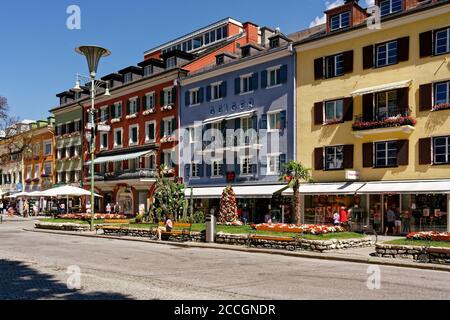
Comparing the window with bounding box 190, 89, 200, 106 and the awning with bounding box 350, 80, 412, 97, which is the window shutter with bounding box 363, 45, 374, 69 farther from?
the window with bounding box 190, 89, 200, 106

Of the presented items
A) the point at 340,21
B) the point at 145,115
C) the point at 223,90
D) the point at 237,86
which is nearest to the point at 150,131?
the point at 145,115

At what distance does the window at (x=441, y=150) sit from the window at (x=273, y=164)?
1133cm

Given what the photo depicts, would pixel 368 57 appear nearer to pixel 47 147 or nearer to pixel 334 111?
pixel 334 111

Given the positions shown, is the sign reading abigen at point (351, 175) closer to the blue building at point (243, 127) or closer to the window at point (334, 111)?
the window at point (334, 111)

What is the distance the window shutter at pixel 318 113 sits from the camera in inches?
1296

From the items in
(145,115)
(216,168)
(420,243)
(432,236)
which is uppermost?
(145,115)

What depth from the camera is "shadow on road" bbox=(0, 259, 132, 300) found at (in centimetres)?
994

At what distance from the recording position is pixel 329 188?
31.0 m

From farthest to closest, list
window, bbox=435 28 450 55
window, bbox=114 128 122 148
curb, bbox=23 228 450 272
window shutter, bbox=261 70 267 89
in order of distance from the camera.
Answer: window, bbox=114 128 122 148 < window shutter, bbox=261 70 267 89 < window, bbox=435 28 450 55 < curb, bbox=23 228 450 272

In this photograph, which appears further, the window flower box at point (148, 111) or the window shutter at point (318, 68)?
the window flower box at point (148, 111)

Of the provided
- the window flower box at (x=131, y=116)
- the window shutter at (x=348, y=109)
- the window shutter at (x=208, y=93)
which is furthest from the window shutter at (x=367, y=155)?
the window flower box at (x=131, y=116)

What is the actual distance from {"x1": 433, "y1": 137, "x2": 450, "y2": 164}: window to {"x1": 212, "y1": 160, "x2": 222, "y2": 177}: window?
57.3 ft

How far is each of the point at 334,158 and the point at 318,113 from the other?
126 inches

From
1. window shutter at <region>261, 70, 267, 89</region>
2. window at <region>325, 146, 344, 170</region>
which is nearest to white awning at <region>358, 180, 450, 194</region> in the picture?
window at <region>325, 146, 344, 170</region>
